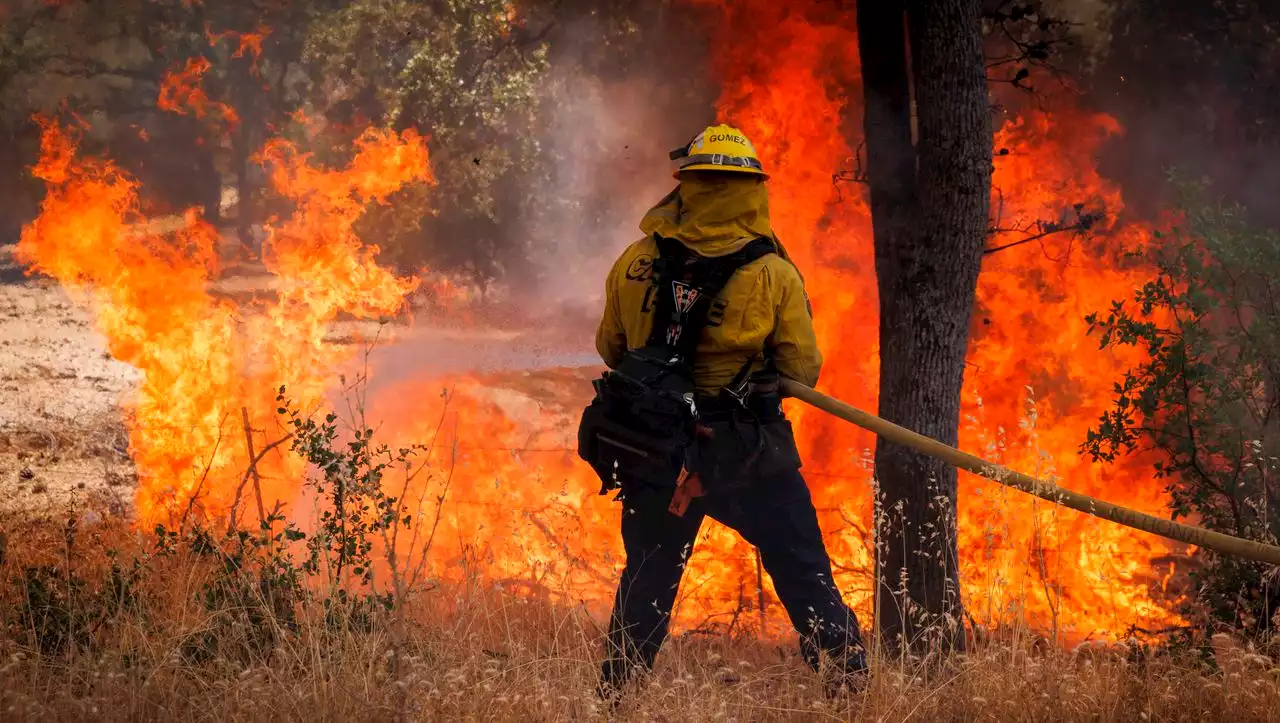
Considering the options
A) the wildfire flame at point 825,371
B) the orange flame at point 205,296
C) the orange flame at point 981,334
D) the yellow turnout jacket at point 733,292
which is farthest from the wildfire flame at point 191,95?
the yellow turnout jacket at point 733,292

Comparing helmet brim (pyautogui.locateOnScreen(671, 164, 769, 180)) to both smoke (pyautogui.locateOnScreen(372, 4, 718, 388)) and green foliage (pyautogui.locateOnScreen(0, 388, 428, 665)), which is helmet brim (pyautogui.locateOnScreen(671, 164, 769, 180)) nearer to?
green foliage (pyautogui.locateOnScreen(0, 388, 428, 665))

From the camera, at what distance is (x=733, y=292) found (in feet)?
13.1

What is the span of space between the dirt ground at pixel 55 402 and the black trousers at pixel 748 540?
7.18 meters

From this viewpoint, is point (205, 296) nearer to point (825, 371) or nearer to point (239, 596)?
point (825, 371)

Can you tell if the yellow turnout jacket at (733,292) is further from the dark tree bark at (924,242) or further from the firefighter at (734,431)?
the dark tree bark at (924,242)

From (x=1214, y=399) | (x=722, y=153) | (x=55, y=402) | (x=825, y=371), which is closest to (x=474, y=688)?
(x=722, y=153)

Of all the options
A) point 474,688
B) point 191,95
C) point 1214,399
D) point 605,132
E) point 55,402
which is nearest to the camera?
point 474,688

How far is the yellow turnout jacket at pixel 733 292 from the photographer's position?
4.01 m

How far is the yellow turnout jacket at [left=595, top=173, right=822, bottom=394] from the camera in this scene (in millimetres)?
4012

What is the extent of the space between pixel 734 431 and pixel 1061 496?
45.0 inches

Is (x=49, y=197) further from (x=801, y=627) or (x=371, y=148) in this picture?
(x=801, y=627)

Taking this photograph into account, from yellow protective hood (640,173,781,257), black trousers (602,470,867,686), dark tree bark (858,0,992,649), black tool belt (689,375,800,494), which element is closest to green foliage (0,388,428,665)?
black trousers (602,470,867,686)

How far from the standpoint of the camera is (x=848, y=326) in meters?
9.11

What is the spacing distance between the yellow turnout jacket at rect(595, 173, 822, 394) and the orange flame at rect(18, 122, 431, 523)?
16.2 ft
